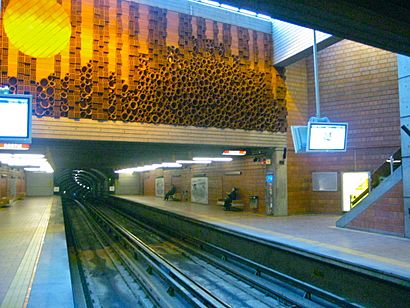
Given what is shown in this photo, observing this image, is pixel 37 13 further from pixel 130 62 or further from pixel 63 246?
pixel 63 246

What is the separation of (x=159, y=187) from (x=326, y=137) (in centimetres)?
2171

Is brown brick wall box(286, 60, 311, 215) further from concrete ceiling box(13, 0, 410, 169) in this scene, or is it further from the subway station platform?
concrete ceiling box(13, 0, 410, 169)

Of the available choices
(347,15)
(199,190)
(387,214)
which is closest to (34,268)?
(347,15)

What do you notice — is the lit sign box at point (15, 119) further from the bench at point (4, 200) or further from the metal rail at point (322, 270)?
the bench at point (4, 200)

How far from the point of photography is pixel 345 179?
14.9 meters

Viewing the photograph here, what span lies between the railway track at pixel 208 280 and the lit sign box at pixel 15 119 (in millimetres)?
4021

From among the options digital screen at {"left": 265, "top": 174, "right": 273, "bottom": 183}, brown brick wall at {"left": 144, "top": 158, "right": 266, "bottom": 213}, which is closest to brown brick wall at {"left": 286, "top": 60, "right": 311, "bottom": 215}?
digital screen at {"left": 265, "top": 174, "right": 273, "bottom": 183}

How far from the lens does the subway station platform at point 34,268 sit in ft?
16.3

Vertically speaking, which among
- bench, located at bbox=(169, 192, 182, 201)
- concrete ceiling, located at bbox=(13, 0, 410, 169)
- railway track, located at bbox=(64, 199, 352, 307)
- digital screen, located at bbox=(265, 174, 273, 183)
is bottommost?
railway track, located at bbox=(64, 199, 352, 307)

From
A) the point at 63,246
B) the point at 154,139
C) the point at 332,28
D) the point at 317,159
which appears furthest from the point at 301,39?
the point at 63,246

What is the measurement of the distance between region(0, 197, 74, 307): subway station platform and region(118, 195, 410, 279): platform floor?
15.9 feet

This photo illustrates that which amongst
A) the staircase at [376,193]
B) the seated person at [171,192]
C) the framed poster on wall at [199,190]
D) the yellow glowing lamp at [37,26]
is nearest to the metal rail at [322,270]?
the staircase at [376,193]

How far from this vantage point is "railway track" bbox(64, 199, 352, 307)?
284 inches

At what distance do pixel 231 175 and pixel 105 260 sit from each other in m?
8.21
